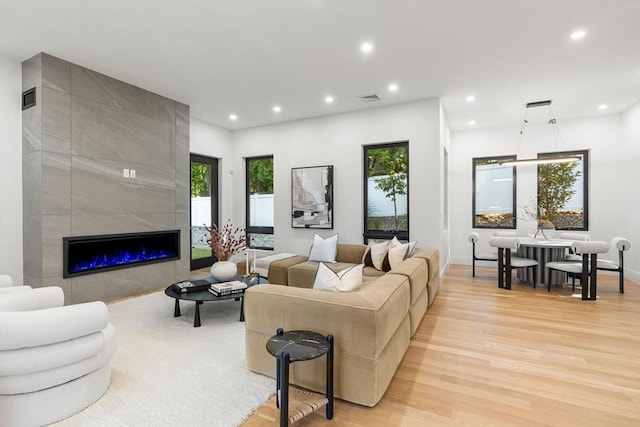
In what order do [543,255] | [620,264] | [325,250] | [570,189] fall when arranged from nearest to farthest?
[620,264] → [325,250] → [543,255] → [570,189]

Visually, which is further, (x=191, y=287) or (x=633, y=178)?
(x=633, y=178)

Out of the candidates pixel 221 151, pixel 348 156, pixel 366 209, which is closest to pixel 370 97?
pixel 348 156

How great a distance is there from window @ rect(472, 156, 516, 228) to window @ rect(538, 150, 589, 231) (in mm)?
617

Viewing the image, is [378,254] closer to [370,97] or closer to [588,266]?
[370,97]

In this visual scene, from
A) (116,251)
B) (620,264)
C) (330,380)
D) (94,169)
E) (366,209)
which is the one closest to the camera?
(330,380)

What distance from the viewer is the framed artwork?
6066 millimetres

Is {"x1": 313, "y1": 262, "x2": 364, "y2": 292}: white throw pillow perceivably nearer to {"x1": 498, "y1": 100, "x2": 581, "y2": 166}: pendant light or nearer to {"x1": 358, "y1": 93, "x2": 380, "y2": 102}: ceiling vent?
{"x1": 358, "y1": 93, "x2": 380, "y2": 102}: ceiling vent

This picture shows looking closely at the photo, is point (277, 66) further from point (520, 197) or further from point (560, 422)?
point (520, 197)

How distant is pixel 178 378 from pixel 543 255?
571 cm

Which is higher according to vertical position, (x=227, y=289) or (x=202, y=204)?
(x=202, y=204)

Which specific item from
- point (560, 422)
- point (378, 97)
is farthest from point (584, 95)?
point (560, 422)

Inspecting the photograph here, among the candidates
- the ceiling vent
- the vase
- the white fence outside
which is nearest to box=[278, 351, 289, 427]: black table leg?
the vase

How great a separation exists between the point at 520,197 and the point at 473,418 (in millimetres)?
6097

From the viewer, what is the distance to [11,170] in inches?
156
